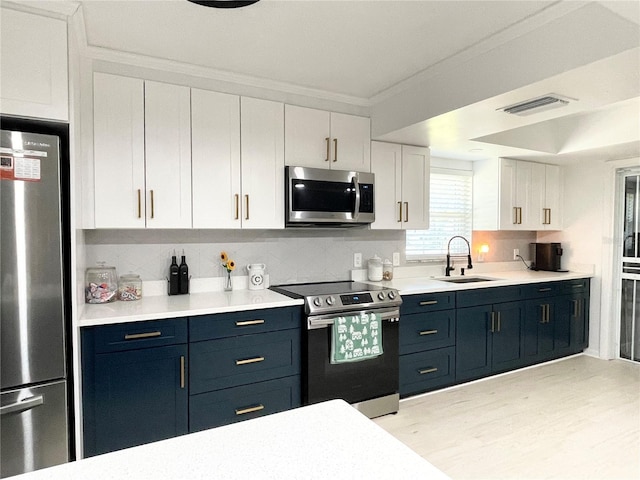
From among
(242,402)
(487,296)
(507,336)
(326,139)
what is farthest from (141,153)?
(507,336)

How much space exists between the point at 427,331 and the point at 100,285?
248 cm

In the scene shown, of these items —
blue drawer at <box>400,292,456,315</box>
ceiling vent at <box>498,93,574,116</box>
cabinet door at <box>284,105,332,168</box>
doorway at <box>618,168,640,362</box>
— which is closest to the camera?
ceiling vent at <box>498,93,574,116</box>

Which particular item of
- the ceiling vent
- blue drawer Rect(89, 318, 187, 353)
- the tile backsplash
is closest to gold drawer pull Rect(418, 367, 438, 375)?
the tile backsplash

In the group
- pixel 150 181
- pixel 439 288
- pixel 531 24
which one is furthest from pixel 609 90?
pixel 150 181

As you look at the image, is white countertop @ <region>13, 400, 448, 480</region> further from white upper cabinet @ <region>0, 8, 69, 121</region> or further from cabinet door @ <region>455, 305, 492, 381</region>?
cabinet door @ <region>455, 305, 492, 381</region>

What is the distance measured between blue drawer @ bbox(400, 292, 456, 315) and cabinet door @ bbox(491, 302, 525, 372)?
1.95 ft

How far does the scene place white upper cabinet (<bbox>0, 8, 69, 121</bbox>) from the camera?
68.6 inches

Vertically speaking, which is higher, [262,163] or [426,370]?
[262,163]

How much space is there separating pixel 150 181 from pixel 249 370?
1.39 meters

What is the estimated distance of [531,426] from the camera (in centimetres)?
279

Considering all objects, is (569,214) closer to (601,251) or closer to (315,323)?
(601,251)

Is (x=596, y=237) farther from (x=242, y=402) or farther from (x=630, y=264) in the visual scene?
(x=242, y=402)

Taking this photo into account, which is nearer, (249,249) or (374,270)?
(249,249)

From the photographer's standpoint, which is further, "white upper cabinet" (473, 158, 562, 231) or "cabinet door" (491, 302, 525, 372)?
"white upper cabinet" (473, 158, 562, 231)
